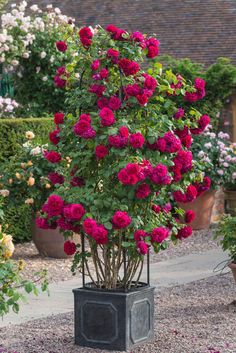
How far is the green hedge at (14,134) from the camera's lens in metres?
11.7

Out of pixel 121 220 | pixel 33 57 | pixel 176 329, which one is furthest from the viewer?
pixel 33 57

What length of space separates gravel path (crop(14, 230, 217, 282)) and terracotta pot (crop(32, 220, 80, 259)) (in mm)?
90

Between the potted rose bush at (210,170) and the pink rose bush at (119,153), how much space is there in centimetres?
686

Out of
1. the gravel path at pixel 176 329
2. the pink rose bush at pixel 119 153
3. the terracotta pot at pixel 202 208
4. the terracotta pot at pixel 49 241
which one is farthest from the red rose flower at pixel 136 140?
the terracotta pot at pixel 202 208

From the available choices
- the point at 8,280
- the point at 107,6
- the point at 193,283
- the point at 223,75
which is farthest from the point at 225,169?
the point at 107,6

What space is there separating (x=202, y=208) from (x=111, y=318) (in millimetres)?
7454

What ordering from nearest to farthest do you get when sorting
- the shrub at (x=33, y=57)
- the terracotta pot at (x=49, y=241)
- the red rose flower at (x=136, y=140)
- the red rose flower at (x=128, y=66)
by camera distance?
the red rose flower at (x=136, y=140)
the red rose flower at (x=128, y=66)
the terracotta pot at (x=49, y=241)
the shrub at (x=33, y=57)

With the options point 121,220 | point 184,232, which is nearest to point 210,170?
point 184,232

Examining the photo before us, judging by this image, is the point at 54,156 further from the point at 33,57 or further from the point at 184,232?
the point at 33,57

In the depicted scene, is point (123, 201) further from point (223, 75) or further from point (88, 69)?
point (223, 75)

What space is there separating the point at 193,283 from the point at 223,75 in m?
6.66

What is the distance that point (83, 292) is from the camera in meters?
6.84

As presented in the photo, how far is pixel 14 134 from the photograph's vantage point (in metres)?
11.8

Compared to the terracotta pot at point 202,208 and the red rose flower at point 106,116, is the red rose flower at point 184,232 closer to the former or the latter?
the red rose flower at point 106,116
